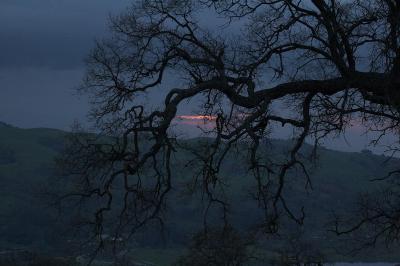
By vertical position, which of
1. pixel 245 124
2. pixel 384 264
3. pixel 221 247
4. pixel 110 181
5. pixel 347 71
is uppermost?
pixel 347 71

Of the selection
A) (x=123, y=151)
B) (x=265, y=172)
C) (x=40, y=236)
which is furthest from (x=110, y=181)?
(x=40, y=236)

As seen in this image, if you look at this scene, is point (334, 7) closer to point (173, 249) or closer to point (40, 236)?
point (173, 249)

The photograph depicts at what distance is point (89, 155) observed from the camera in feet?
32.9

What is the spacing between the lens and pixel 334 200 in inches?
6127

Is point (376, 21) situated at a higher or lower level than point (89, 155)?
higher

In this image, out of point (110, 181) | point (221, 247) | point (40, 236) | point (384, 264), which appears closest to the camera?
point (110, 181)

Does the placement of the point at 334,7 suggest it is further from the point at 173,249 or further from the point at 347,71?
the point at 173,249

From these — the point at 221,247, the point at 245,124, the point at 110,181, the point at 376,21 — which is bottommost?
the point at 221,247

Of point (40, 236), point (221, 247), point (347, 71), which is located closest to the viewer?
point (347, 71)

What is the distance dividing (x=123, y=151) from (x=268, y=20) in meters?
3.88

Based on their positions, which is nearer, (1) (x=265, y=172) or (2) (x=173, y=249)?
(1) (x=265, y=172)

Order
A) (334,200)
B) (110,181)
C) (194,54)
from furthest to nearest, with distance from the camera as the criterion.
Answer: (334,200) < (194,54) < (110,181)

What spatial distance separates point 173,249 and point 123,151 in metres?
108

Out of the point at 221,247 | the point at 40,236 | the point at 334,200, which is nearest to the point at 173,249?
the point at 40,236
